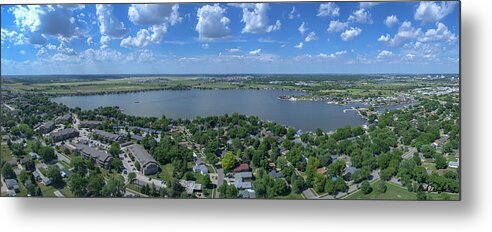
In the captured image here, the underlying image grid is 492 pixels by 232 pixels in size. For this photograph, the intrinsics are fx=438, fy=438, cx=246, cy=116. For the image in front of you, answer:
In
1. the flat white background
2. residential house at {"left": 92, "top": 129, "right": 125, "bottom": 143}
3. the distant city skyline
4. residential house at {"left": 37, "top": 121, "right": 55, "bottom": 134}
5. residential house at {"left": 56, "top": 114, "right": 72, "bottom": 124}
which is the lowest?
the flat white background

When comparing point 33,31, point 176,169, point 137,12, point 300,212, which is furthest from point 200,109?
point 33,31

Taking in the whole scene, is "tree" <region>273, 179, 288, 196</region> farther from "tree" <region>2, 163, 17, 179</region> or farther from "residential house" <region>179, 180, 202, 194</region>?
"tree" <region>2, 163, 17, 179</region>

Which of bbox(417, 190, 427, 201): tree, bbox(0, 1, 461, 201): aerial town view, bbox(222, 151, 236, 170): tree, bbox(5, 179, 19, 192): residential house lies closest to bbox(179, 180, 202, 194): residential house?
bbox(0, 1, 461, 201): aerial town view

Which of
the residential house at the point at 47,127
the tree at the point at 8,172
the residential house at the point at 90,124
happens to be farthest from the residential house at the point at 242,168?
the tree at the point at 8,172

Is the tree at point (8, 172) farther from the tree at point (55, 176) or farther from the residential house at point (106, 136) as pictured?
the residential house at point (106, 136)

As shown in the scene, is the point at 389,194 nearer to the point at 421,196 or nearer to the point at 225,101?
the point at 421,196

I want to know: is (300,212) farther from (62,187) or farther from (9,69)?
(9,69)

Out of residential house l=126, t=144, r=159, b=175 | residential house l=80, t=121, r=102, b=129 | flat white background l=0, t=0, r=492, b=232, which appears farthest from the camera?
residential house l=80, t=121, r=102, b=129

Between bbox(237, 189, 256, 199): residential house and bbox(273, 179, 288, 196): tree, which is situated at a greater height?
bbox(273, 179, 288, 196): tree
